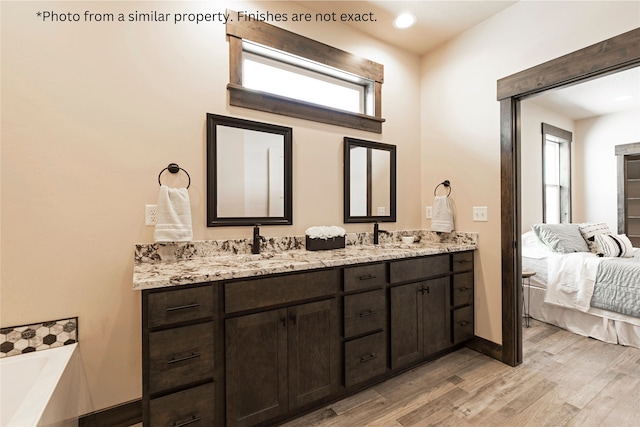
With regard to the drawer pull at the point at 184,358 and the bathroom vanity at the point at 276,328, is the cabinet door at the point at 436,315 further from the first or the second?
the drawer pull at the point at 184,358

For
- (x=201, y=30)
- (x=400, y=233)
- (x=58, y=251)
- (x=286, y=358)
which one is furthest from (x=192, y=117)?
(x=400, y=233)

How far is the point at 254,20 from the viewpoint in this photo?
2066 millimetres

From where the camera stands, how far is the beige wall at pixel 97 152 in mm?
1463

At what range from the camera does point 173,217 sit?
1697 millimetres

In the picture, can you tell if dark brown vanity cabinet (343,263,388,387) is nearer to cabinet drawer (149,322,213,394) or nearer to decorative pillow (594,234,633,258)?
cabinet drawer (149,322,213,394)

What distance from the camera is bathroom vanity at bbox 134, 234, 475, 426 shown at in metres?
1.32

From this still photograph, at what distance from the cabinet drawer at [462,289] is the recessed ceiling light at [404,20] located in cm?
216

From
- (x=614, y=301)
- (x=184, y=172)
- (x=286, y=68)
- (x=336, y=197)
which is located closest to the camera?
(x=184, y=172)

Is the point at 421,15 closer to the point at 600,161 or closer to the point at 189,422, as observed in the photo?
the point at 189,422

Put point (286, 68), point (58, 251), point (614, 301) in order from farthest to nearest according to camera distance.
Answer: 1. point (614, 301)
2. point (286, 68)
3. point (58, 251)

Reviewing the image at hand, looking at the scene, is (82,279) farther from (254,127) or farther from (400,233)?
(400,233)

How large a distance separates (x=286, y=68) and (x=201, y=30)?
2.12 feet

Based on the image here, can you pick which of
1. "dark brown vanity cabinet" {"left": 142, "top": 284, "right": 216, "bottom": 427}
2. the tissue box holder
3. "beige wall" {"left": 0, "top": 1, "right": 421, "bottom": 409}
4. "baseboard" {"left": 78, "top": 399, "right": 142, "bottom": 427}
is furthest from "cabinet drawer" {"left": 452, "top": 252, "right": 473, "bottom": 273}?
"baseboard" {"left": 78, "top": 399, "right": 142, "bottom": 427}

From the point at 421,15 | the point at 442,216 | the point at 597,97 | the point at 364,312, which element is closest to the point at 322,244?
the point at 364,312
